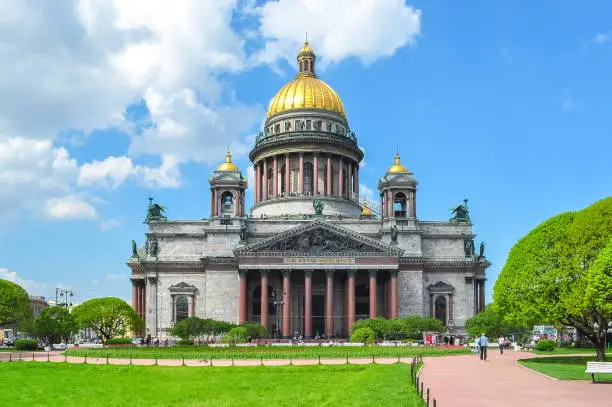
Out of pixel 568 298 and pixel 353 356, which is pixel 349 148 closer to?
pixel 353 356

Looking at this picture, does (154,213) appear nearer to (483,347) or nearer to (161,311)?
(161,311)

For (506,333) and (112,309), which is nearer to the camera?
(112,309)

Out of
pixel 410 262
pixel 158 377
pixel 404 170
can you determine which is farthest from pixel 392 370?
pixel 404 170

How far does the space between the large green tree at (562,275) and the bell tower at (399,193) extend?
142ft

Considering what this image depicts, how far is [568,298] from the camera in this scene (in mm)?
40094

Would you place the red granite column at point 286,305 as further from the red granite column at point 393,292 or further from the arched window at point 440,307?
the arched window at point 440,307

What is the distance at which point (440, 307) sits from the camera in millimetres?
87312

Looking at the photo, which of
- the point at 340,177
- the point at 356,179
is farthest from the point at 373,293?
the point at 356,179

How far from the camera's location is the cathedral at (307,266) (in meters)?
81.5

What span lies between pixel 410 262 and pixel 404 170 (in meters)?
12.5

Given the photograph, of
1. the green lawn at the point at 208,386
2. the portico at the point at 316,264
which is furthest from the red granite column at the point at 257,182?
the green lawn at the point at 208,386

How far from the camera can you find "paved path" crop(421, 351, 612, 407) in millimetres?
23516

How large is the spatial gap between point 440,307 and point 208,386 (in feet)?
202

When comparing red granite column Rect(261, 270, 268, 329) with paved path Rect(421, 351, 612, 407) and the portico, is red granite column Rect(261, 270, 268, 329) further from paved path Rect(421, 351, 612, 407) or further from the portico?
paved path Rect(421, 351, 612, 407)
